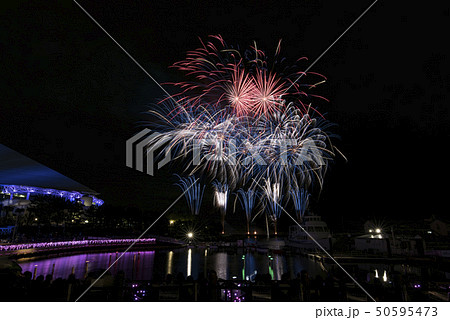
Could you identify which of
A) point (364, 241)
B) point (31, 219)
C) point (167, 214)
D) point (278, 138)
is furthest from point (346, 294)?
point (167, 214)

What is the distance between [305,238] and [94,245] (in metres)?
42.8

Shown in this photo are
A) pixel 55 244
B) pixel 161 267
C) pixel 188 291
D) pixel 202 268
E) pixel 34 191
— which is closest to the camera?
pixel 188 291

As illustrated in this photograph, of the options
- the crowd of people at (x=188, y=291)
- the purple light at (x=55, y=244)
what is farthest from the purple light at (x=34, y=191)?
the crowd of people at (x=188, y=291)

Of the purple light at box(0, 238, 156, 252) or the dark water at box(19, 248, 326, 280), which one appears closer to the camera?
the dark water at box(19, 248, 326, 280)

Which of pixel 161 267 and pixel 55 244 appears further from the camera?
pixel 55 244

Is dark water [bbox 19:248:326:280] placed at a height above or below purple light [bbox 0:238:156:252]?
below

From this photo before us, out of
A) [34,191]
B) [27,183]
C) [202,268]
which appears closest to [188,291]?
[202,268]

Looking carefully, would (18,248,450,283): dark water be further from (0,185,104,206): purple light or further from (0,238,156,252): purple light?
(0,185,104,206): purple light

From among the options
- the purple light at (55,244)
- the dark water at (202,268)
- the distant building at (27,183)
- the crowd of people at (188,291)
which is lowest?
the dark water at (202,268)

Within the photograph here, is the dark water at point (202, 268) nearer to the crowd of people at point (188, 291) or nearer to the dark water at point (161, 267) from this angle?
the dark water at point (161, 267)

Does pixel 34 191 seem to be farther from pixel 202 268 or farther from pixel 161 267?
pixel 202 268

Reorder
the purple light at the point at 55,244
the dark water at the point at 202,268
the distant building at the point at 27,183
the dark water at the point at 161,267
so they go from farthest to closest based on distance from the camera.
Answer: the distant building at the point at 27,183, the purple light at the point at 55,244, the dark water at the point at 161,267, the dark water at the point at 202,268

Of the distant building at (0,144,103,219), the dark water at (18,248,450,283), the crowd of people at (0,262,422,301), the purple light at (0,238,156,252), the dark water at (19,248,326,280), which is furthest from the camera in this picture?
the distant building at (0,144,103,219)

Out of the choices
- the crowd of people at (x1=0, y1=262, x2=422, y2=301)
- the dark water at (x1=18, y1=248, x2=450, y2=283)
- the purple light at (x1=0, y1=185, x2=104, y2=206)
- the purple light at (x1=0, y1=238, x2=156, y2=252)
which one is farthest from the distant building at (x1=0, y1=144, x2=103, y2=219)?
the crowd of people at (x1=0, y1=262, x2=422, y2=301)
